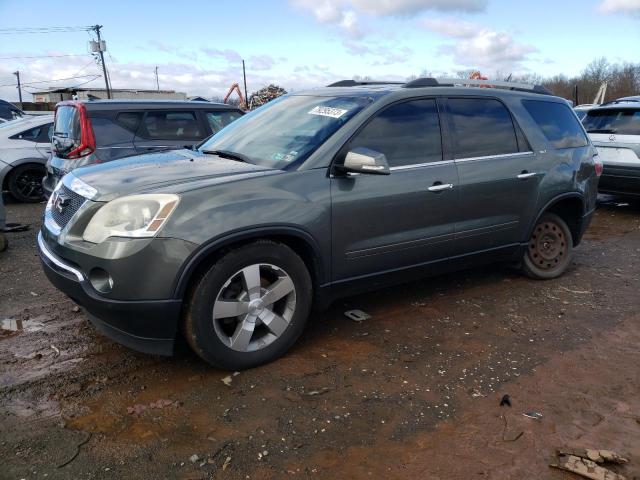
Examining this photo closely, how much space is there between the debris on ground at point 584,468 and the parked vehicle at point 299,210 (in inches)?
65.4

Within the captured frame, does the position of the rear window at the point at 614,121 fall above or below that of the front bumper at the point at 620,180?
above

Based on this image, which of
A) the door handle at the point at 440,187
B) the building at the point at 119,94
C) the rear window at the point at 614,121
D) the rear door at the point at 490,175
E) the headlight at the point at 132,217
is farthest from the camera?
the building at the point at 119,94

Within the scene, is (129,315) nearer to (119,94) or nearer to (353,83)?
(353,83)

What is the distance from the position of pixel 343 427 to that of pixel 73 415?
1.45 m

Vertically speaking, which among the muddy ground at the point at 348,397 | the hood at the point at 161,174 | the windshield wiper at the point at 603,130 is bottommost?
the muddy ground at the point at 348,397

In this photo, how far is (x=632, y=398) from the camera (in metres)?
3.09

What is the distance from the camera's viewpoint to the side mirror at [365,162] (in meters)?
3.33

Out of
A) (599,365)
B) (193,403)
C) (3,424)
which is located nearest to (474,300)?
(599,365)

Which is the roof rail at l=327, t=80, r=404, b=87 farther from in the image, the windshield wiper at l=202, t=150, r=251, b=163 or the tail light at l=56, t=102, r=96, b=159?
the tail light at l=56, t=102, r=96, b=159

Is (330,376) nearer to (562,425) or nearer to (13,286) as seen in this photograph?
(562,425)

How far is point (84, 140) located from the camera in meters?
6.40

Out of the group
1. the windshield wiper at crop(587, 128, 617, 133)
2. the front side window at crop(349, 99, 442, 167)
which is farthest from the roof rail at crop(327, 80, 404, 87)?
the windshield wiper at crop(587, 128, 617, 133)

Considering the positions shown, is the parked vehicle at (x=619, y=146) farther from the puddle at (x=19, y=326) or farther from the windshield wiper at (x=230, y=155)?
the puddle at (x=19, y=326)

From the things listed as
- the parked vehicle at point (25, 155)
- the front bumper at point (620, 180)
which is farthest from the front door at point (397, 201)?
the parked vehicle at point (25, 155)
